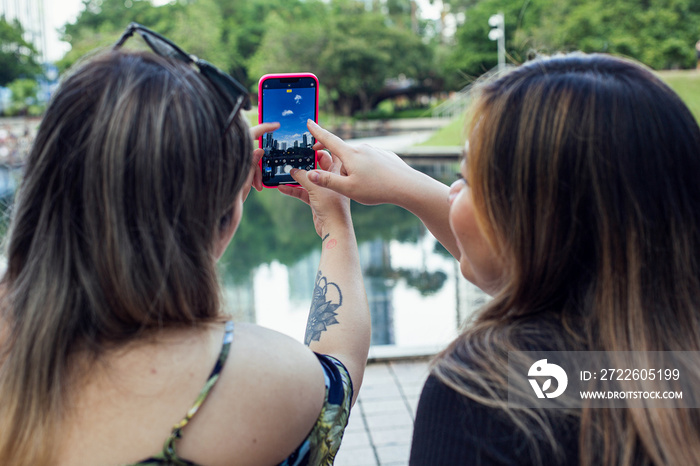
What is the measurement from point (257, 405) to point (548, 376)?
0.44m

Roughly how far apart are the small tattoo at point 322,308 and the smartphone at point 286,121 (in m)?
0.34

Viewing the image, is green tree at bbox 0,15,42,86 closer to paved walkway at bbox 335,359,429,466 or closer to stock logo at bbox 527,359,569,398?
paved walkway at bbox 335,359,429,466

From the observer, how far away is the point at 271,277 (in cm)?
704

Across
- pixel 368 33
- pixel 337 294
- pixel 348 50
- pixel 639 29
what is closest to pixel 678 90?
pixel 639 29

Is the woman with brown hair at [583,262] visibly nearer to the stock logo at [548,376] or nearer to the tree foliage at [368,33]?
the stock logo at [548,376]

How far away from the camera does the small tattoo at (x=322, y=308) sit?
1308mm

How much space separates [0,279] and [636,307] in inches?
40.5

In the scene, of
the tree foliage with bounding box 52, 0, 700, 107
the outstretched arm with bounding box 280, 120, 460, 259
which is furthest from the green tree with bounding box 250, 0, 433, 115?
the outstretched arm with bounding box 280, 120, 460, 259

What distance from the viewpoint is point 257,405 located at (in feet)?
3.03

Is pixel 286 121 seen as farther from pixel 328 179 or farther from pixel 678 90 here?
pixel 678 90

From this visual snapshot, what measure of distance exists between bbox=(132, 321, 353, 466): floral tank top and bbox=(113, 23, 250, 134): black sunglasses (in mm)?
356

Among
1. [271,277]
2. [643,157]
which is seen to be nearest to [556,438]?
[643,157]

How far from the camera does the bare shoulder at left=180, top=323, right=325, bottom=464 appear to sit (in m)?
0.90

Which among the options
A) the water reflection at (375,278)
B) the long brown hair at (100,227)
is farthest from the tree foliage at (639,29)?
the long brown hair at (100,227)
